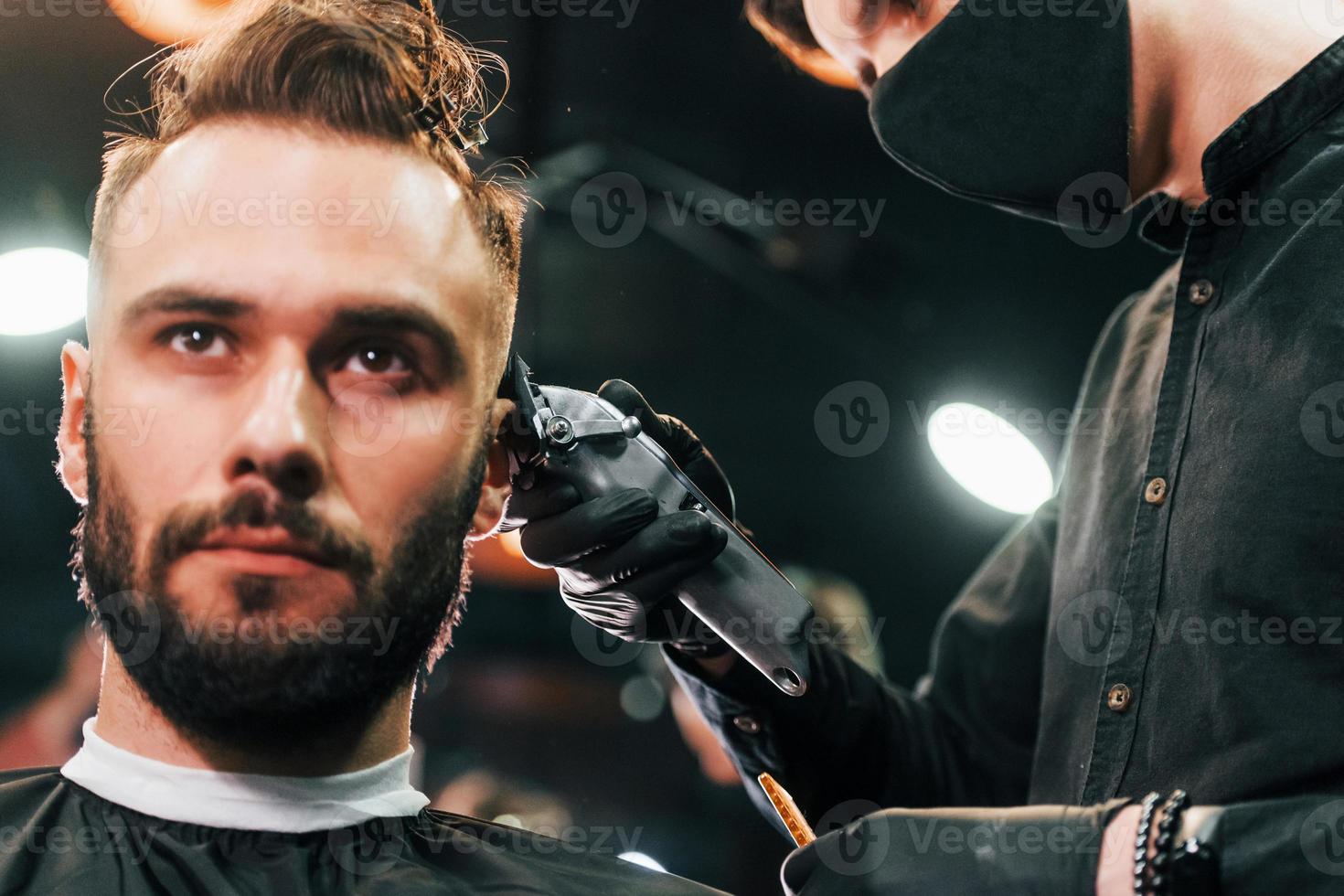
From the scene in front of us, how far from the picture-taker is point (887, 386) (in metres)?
3.01

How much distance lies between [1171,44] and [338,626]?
1.27 metres

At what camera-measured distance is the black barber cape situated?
3.92 feet

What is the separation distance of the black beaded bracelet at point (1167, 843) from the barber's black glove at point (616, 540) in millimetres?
601

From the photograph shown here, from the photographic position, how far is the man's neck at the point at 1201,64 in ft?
4.66

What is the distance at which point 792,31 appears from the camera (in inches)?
77.0
